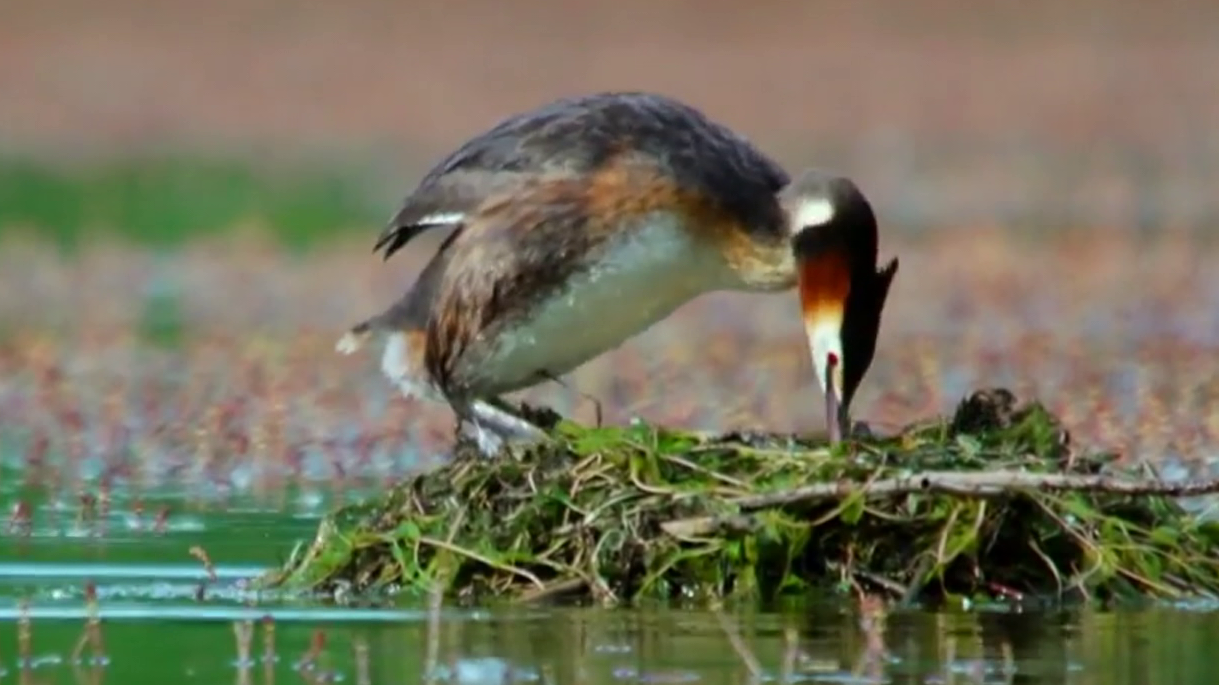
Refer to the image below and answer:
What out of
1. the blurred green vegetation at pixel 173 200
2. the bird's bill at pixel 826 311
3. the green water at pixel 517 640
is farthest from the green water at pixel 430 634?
the blurred green vegetation at pixel 173 200

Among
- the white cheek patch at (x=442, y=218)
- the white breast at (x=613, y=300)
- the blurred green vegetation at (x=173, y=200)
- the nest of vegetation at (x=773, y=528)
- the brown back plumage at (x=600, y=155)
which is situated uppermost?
the blurred green vegetation at (x=173, y=200)

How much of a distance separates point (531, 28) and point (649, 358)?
756 inches

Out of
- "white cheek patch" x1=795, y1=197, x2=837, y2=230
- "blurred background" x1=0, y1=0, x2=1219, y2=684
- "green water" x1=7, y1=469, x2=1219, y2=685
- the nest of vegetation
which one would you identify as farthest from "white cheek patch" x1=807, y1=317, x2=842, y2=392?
"green water" x1=7, y1=469, x2=1219, y2=685

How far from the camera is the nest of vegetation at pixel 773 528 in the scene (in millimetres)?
9016

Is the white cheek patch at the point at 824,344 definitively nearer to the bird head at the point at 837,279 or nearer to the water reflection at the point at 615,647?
the bird head at the point at 837,279

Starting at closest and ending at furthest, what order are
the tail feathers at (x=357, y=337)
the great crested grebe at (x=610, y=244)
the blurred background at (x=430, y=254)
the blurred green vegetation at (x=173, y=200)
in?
the blurred background at (x=430, y=254)
the great crested grebe at (x=610, y=244)
the tail feathers at (x=357, y=337)
the blurred green vegetation at (x=173, y=200)

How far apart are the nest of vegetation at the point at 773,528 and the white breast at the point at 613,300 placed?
46.4 inches

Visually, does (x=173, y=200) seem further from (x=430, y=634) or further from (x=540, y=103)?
(x=430, y=634)

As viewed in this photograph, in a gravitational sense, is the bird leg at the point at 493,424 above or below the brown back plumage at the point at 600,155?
below

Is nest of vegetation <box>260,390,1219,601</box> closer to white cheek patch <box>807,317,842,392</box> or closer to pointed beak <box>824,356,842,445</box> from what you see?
pointed beak <box>824,356,842,445</box>

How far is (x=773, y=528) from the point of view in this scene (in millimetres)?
9016

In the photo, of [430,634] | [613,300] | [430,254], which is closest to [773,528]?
[430,634]

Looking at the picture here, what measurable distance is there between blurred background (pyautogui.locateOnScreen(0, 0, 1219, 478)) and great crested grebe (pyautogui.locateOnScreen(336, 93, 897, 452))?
1.90m

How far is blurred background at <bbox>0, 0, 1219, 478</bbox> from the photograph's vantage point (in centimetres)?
1411
